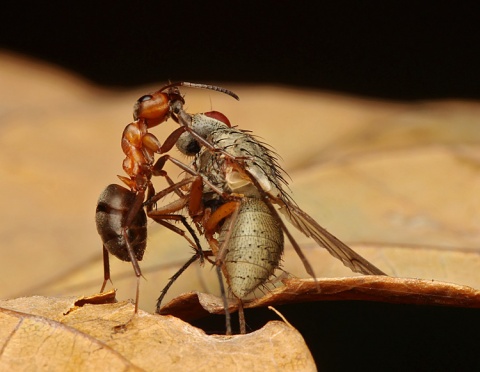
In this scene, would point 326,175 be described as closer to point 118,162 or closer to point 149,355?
point 118,162

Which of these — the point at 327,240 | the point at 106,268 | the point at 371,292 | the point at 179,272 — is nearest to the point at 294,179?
the point at 327,240

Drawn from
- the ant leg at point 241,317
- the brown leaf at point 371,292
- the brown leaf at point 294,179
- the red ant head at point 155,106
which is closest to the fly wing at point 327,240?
→ the brown leaf at point 294,179

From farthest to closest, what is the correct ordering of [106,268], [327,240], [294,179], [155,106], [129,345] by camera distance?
[294,179]
[155,106]
[106,268]
[327,240]
[129,345]

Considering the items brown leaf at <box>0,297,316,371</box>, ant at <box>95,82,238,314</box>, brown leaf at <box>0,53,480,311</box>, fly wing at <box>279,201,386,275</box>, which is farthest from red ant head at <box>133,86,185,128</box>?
brown leaf at <box>0,297,316,371</box>

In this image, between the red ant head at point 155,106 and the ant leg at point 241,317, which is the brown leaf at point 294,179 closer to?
the ant leg at point 241,317

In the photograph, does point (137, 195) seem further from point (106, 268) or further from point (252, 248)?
point (252, 248)

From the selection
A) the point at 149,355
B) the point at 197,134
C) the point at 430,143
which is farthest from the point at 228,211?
the point at 430,143
